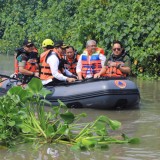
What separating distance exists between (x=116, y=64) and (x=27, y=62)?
1.64m

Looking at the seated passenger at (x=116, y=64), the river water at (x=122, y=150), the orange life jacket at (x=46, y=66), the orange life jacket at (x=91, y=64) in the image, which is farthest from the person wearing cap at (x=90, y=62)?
the river water at (x=122, y=150)

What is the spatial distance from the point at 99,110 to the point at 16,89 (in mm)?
2680

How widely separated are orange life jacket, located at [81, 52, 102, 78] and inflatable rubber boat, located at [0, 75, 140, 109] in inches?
23.3

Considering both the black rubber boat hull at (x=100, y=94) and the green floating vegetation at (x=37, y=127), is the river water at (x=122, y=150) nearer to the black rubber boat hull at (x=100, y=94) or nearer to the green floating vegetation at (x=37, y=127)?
the green floating vegetation at (x=37, y=127)

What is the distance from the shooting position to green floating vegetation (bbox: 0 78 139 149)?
572 cm

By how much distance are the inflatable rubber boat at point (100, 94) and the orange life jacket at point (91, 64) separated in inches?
23.3

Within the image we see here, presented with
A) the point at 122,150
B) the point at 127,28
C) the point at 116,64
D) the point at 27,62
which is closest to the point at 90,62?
the point at 116,64

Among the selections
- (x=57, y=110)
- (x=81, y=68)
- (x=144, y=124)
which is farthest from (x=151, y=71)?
(x=57, y=110)

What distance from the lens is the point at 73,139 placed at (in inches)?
230

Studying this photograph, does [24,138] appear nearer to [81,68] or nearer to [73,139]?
[73,139]

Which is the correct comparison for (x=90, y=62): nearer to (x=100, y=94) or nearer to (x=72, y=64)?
(x=72, y=64)

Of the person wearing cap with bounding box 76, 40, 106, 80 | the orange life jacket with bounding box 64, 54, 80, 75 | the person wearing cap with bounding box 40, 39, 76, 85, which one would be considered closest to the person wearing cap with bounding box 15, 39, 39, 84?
the person wearing cap with bounding box 40, 39, 76, 85

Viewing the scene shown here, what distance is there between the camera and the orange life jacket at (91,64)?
29.6 feet

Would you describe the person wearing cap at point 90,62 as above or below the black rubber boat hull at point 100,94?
above
